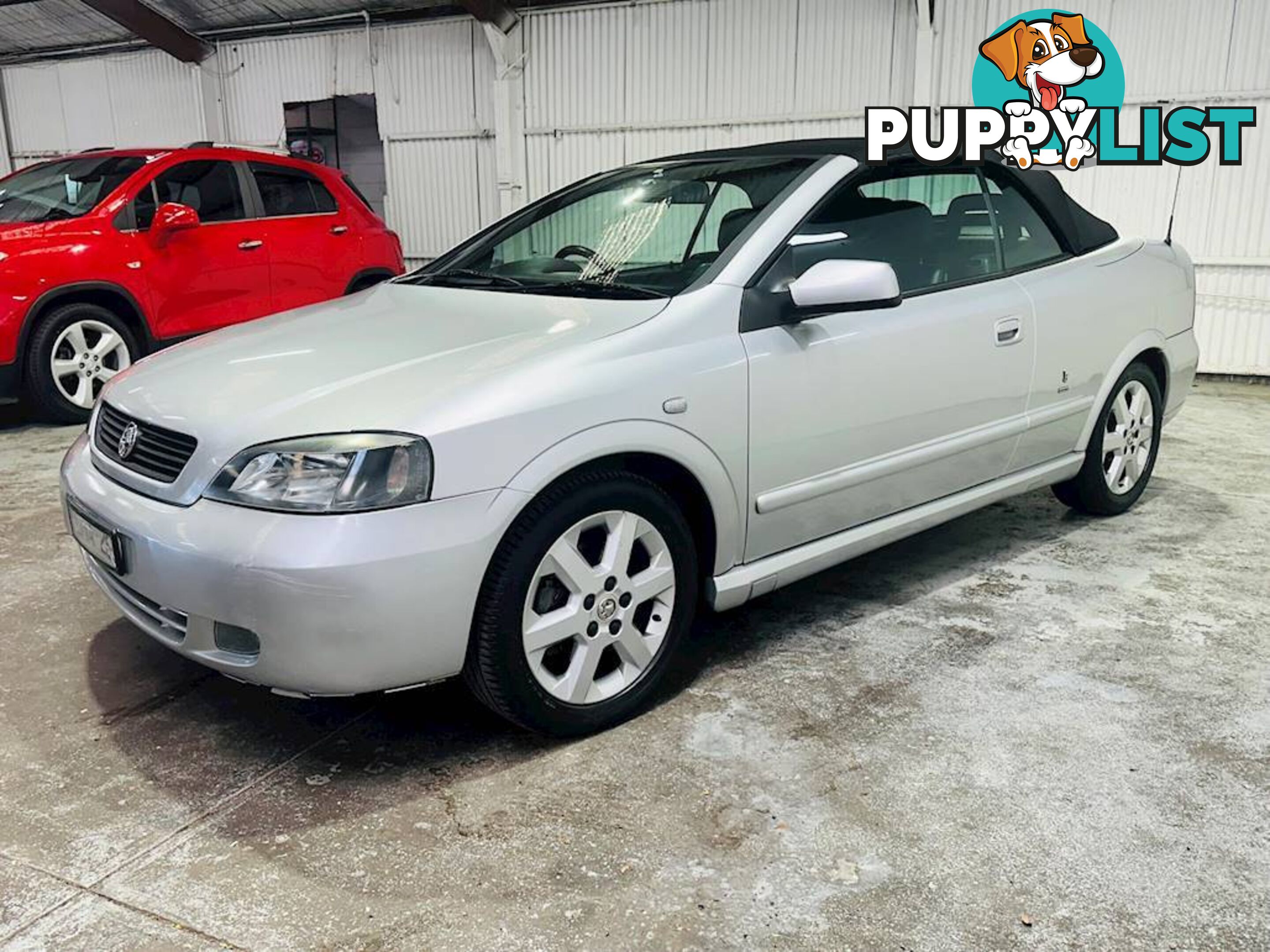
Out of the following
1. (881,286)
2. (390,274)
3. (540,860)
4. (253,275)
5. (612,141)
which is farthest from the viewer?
(612,141)

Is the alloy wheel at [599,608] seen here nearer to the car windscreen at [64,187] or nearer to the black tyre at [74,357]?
the black tyre at [74,357]

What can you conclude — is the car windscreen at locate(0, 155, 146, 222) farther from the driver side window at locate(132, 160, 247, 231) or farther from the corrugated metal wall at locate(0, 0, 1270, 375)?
the corrugated metal wall at locate(0, 0, 1270, 375)

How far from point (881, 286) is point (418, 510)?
1276 millimetres

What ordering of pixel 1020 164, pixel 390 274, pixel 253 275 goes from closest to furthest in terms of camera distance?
pixel 1020 164 → pixel 253 275 → pixel 390 274

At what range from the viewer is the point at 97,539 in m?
2.43

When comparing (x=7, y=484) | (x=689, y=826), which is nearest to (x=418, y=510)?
(x=689, y=826)

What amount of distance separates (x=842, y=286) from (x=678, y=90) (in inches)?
271

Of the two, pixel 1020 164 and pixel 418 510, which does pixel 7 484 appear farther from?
pixel 1020 164

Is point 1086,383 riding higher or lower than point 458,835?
higher

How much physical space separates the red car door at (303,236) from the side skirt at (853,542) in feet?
15.4

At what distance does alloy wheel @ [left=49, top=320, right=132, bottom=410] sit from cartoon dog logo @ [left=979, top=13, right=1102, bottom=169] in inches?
244

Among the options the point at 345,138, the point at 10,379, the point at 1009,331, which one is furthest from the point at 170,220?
the point at 345,138

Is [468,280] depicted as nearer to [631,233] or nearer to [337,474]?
[631,233]

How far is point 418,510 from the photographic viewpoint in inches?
82.1
